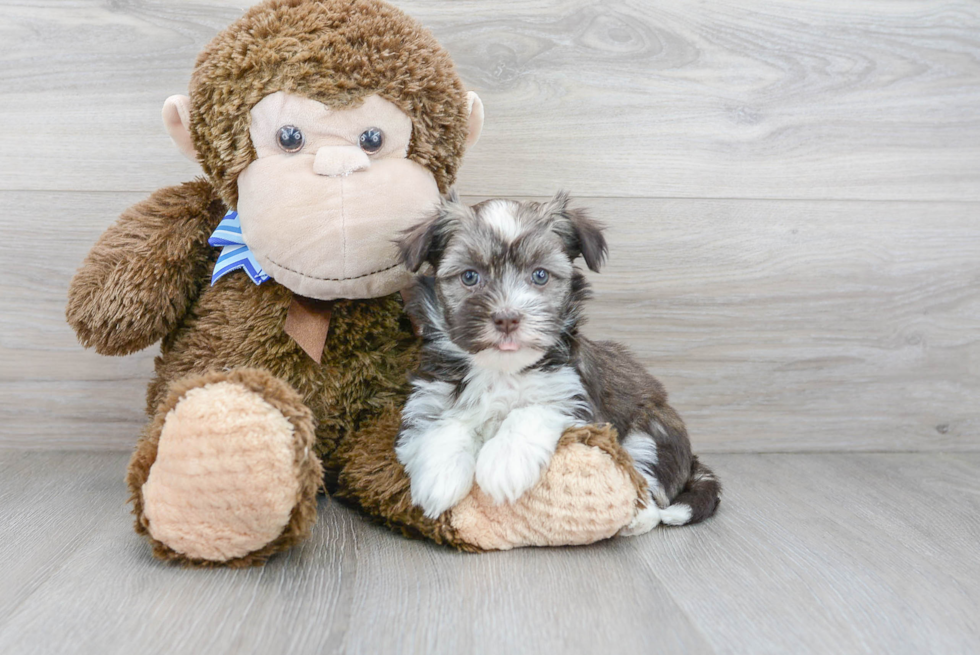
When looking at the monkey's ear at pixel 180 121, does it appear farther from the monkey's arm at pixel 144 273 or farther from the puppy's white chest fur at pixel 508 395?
the puppy's white chest fur at pixel 508 395

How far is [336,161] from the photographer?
1.79 m

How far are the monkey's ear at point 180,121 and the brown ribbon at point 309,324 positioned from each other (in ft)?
1.49

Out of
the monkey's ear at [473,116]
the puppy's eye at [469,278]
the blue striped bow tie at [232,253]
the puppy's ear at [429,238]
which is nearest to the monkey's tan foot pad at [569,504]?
the puppy's eye at [469,278]

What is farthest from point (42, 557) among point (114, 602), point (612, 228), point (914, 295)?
point (914, 295)

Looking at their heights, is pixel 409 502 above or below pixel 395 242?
below

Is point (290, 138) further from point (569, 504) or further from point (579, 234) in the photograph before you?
point (569, 504)

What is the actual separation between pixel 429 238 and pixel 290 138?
40cm

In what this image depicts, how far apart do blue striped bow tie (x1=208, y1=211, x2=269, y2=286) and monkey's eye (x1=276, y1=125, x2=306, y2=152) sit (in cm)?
24

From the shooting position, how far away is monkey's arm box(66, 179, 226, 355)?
1.94 meters

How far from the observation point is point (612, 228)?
8.45ft

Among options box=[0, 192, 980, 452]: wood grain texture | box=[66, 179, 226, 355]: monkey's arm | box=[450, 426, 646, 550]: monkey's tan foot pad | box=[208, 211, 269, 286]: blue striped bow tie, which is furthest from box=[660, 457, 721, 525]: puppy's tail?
box=[66, 179, 226, 355]: monkey's arm

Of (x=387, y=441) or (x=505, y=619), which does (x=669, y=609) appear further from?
(x=387, y=441)

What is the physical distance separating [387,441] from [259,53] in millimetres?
946

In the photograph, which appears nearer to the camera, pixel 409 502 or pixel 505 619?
pixel 505 619
